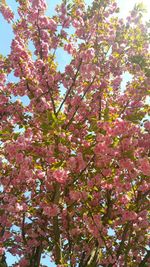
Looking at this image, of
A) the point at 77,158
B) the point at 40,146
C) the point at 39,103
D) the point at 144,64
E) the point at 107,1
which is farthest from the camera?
the point at 107,1

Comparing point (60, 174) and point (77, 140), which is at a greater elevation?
point (77, 140)

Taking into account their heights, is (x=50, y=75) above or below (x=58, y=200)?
above

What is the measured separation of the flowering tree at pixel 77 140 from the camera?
25.5 ft

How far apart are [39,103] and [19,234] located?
15.2 feet

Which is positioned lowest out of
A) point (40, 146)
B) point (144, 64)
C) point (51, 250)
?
point (51, 250)

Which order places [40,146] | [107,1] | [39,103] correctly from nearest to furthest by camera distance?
1. [40,146]
2. [39,103]
3. [107,1]

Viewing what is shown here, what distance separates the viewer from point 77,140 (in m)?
8.92

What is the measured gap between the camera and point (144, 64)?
1030 centimetres

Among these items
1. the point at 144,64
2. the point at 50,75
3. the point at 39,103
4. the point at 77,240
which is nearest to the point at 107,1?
the point at 144,64

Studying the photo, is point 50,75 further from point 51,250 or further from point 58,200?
point 51,250

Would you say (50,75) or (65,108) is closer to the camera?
(50,75)

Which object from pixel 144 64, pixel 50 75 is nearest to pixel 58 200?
pixel 50 75

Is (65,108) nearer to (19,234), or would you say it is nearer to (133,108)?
(133,108)

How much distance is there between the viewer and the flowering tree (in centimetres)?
778
